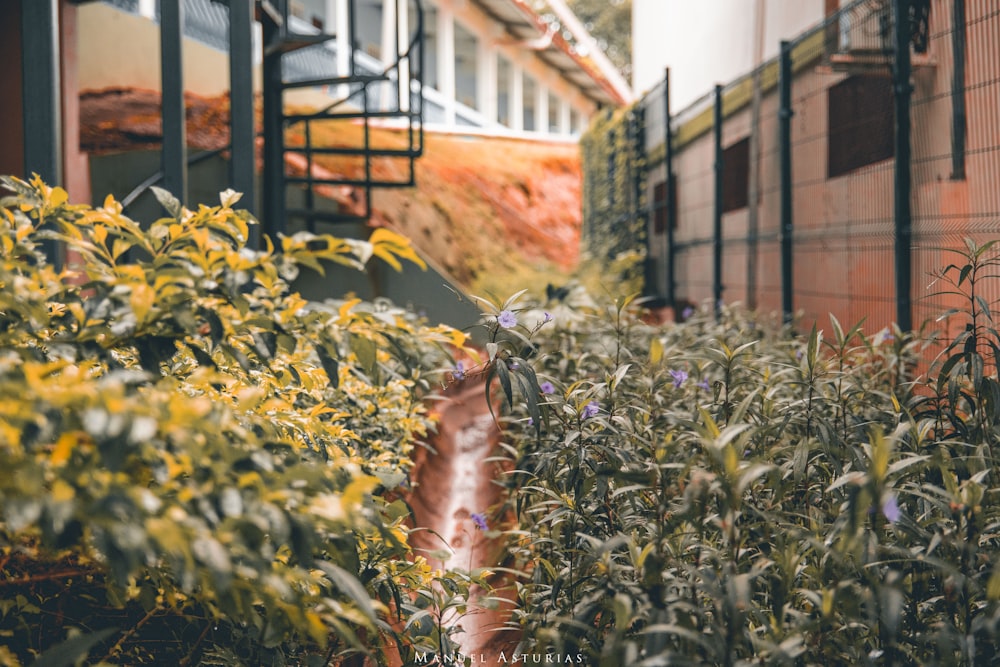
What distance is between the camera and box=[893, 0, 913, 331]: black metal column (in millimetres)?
4449

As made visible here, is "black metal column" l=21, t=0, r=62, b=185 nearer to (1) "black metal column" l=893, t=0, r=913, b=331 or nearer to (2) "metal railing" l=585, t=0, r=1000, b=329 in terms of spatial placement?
(2) "metal railing" l=585, t=0, r=1000, b=329

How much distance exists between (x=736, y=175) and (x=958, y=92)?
13.8 feet

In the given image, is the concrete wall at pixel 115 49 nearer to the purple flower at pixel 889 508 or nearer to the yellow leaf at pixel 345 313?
the yellow leaf at pixel 345 313

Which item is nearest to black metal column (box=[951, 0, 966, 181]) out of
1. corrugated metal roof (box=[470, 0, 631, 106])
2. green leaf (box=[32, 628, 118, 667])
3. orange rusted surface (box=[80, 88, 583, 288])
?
green leaf (box=[32, 628, 118, 667])

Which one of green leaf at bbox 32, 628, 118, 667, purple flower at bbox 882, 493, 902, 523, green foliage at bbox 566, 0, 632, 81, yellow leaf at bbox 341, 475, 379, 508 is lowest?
green leaf at bbox 32, 628, 118, 667

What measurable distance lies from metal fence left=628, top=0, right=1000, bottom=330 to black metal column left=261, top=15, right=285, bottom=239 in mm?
3561

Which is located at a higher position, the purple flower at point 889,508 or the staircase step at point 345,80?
the staircase step at point 345,80

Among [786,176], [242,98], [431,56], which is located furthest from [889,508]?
[431,56]

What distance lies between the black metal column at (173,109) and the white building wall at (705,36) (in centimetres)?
494

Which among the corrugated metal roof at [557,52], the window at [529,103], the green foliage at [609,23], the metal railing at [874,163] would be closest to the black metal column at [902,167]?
the metal railing at [874,163]

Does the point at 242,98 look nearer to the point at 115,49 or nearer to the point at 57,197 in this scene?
the point at 57,197

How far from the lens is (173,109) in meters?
3.95

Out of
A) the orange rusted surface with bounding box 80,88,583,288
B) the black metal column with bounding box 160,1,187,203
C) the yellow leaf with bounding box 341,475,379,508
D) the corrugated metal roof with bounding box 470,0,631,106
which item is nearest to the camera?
the yellow leaf with bounding box 341,475,379,508

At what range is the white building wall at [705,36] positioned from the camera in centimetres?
783
